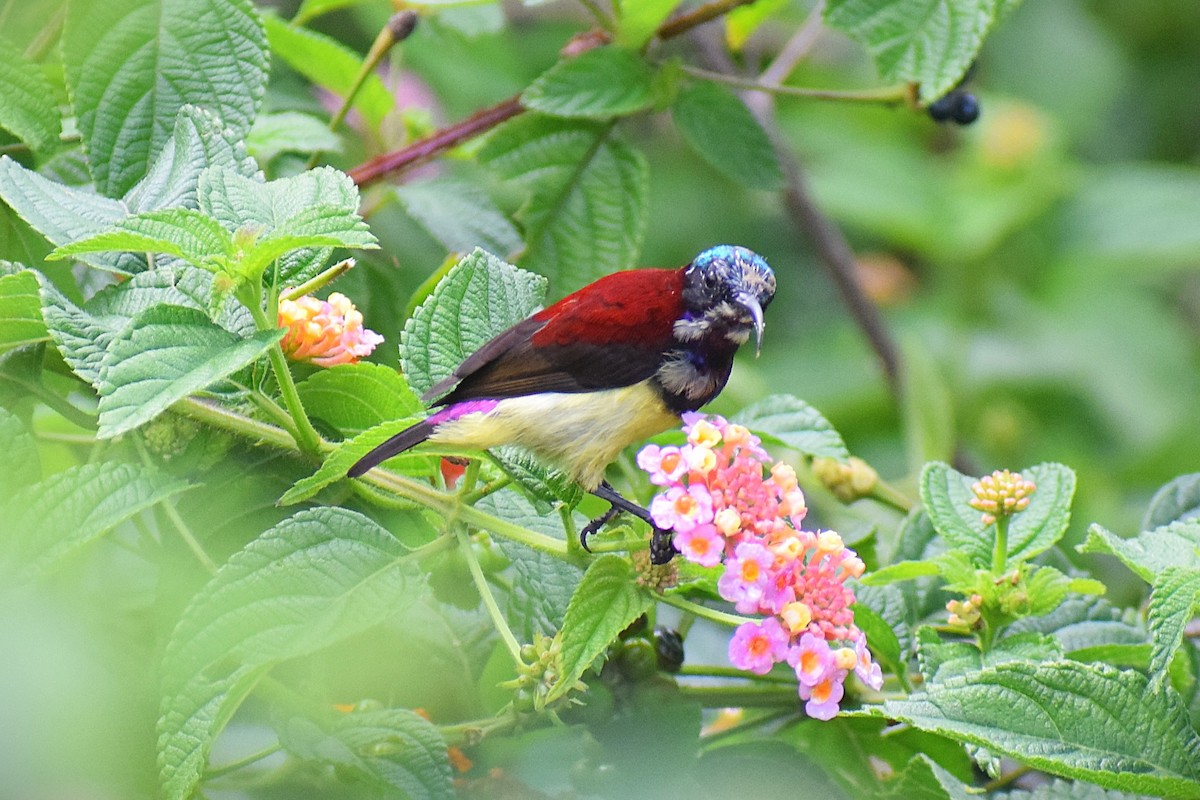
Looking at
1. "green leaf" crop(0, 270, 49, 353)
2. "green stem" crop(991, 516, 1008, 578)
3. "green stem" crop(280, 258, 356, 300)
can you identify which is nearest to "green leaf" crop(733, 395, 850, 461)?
"green stem" crop(991, 516, 1008, 578)

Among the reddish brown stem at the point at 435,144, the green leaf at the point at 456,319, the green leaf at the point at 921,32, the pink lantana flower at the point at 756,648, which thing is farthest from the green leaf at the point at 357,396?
the green leaf at the point at 921,32

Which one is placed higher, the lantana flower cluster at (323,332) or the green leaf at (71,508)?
the lantana flower cluster at (323,332)

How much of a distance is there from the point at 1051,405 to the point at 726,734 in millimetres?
2718

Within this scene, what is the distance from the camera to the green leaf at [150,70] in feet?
4.70

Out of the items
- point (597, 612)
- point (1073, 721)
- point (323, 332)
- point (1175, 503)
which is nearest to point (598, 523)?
point (597, 612)

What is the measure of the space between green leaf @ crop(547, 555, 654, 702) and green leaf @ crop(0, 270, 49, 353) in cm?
53

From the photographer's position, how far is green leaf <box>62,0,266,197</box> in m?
1.43

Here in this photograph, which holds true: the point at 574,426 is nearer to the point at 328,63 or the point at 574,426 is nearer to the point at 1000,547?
the point at 1000,547

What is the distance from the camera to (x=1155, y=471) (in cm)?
367

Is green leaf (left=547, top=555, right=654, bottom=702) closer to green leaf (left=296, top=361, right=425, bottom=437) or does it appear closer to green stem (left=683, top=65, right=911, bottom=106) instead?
green leaf (left=296, top=361, right=425, bottom=437)

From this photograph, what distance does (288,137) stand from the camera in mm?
1633

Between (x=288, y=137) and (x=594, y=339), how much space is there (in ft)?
1.65

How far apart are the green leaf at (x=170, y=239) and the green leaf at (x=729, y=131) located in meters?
0.83

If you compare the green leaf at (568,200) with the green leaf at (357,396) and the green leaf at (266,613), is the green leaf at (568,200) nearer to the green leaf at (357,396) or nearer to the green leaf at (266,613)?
the green leaf at (357,396)
